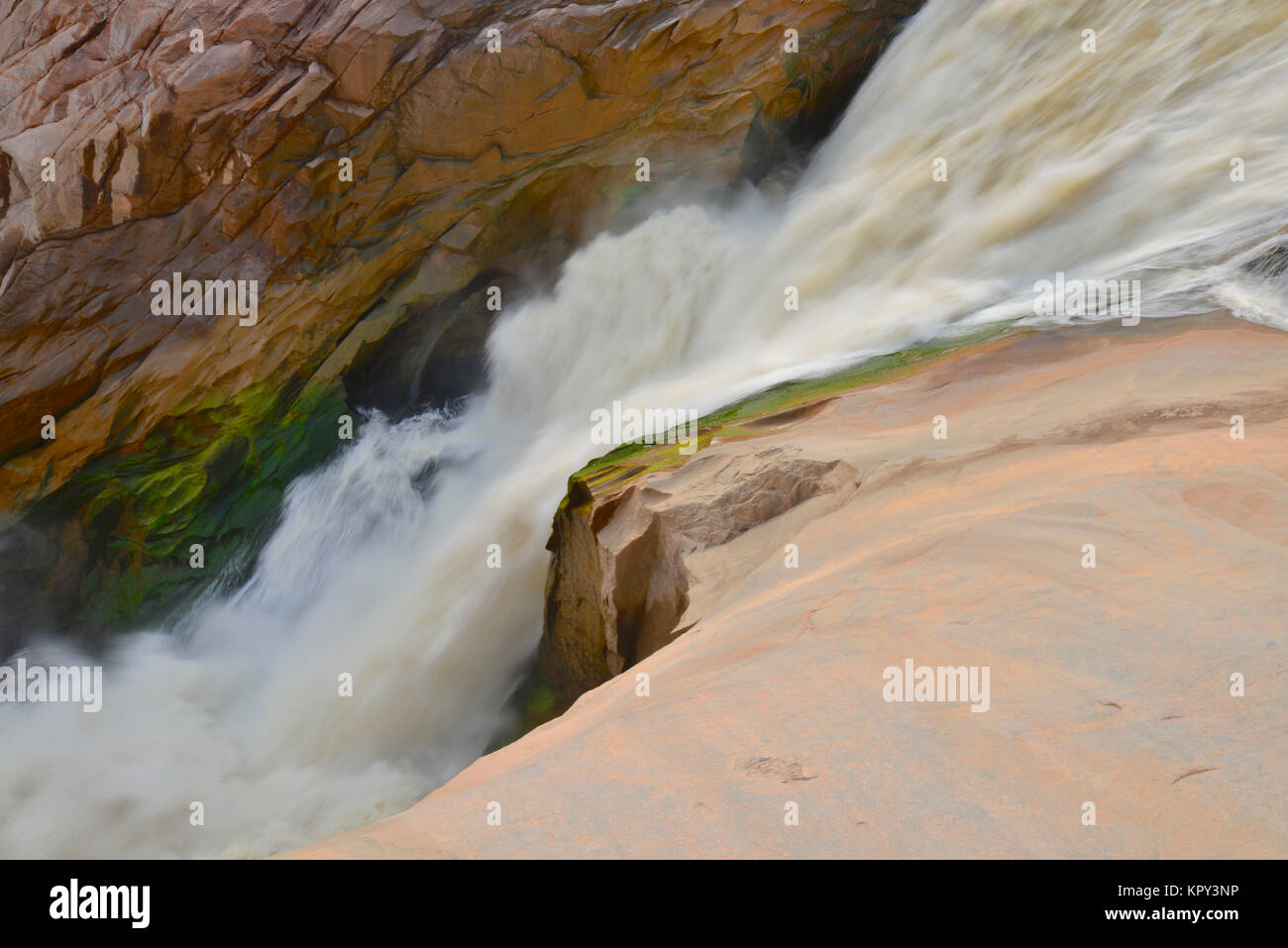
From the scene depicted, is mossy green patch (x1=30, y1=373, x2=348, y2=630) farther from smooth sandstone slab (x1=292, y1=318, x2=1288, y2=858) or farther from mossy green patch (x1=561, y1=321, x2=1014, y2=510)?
smooth sandstone slab (x1=292, y1=318, x2=1288, y2=858)

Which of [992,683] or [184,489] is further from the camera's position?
[184,489]

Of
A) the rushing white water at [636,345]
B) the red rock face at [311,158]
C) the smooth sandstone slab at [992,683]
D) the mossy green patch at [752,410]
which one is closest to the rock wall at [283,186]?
the red rock face at [311,158]

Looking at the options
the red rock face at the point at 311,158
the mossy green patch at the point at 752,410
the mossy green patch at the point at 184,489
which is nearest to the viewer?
the mossy green patch at the point at 752,410

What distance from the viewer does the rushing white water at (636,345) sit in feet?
20.1

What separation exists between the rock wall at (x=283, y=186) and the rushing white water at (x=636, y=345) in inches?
29.5

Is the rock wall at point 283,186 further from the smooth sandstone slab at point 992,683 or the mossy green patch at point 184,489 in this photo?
the smooth sandstone slab at point 992,683

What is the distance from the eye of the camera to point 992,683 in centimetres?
234

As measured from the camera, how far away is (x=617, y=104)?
988 cm

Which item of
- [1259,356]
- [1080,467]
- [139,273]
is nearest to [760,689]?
[1080,467]

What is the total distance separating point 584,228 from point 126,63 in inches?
190

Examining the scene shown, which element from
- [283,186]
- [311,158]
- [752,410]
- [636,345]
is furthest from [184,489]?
[752,410]

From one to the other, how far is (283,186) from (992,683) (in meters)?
9.31

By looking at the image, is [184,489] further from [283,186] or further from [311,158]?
[311,158]

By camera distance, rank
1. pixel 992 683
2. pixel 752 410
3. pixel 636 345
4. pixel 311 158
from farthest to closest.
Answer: pixel 311 158 < pixel 636 345 < pixel 752 410 < pixel 992 683
